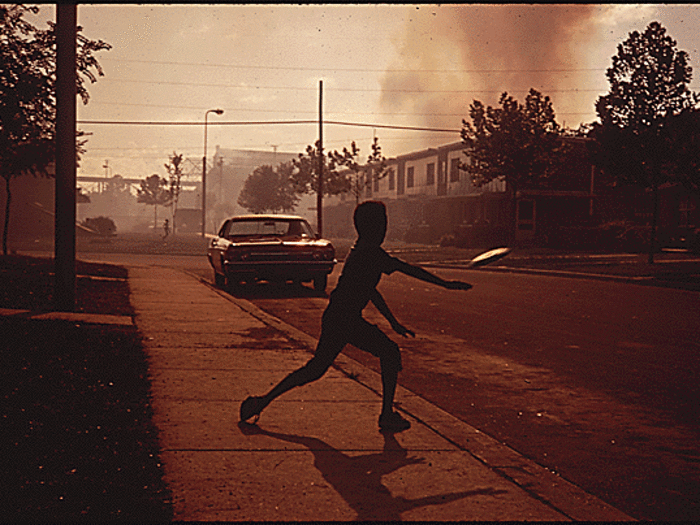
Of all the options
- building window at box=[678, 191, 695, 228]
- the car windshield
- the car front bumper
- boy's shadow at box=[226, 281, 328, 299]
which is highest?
building window at box=[678, 191, 695, 228]

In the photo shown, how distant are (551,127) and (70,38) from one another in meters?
35.0

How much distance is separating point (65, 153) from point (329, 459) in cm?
736

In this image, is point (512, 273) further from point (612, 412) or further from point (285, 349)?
point (612, 412)

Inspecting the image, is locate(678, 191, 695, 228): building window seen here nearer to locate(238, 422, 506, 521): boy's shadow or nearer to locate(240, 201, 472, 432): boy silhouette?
locate(240, 201, 472, 432): boy silhouette

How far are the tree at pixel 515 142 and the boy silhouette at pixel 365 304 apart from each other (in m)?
35.6

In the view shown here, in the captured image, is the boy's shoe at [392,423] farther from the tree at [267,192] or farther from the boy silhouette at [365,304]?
the tree at [267,192]

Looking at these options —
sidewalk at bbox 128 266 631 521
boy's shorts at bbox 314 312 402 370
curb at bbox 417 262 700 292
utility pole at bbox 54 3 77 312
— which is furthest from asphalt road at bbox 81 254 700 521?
utility pole at bbox 54 3 77 312

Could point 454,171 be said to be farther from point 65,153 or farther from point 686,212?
point 65,153

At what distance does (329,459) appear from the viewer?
15.8 feet

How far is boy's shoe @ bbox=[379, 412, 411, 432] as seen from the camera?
5488 mm

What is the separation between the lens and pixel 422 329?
1154 centimetres

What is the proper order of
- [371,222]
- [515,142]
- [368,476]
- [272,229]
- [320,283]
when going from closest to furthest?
[368,476], [371,222], [320,283], [272,229], [515,142]

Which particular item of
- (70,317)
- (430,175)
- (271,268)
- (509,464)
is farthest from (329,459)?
(430,175)

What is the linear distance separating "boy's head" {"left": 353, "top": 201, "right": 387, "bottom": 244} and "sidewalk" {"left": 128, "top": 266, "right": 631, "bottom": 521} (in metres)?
1.37
